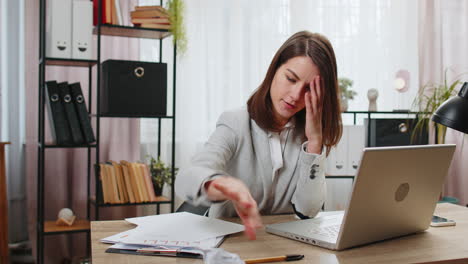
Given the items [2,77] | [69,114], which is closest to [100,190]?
[69,114]

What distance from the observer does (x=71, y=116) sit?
8.52 feet

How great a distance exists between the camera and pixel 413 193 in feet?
3.93

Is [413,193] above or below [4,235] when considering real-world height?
above

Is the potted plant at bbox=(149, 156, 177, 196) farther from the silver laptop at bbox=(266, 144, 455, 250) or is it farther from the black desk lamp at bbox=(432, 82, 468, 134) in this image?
the black desk lamp at bbox=(432, 82, 468, 134)

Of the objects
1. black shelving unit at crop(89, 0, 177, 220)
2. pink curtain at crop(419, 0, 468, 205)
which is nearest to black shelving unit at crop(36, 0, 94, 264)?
black shelving unit at crop(89, 0, 177, 220)

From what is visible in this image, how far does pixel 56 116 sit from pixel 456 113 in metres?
1.96

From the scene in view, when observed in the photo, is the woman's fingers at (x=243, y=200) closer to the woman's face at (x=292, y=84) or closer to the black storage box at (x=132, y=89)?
the woman's face at (x=292, y=84)

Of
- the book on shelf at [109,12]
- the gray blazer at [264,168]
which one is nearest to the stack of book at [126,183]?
the book on shelf at [109,12]

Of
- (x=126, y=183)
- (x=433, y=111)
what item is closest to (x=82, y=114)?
(x=126, y=183)

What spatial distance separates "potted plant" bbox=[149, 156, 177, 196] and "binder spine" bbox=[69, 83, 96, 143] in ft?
1.34

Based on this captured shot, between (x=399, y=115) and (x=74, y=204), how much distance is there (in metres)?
2.35

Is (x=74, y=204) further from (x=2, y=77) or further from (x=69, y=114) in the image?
(x=2, y=77)

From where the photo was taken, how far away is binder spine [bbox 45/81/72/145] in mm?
2549

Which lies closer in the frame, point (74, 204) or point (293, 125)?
point (293, 125)
